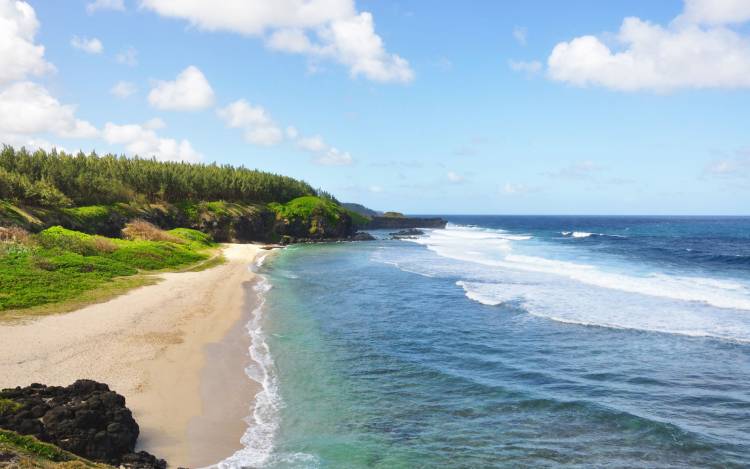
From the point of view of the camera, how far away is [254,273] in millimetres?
39781

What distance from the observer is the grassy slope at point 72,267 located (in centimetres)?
2209

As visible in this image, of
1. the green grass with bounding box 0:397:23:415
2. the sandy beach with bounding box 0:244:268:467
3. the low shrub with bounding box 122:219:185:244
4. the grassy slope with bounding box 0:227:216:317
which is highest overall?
the low shrub with bounding box 122:219:185:244

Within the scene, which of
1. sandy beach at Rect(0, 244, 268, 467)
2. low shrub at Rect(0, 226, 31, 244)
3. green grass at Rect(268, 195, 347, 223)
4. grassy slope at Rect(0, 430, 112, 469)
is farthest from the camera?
green grass at Rect(268, 195, 347, 223)

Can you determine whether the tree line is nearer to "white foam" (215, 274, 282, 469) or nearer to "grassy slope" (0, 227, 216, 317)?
"grassy slope" (0, 227, 216, 317)

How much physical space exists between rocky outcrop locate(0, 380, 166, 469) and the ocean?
89.1 inches

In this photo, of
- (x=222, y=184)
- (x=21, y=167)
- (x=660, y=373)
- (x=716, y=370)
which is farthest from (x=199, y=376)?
(x=222, y=184)

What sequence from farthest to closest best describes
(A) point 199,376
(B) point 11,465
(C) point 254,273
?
(C) point 254,273, (A) point 199,376, (B) point 11,465

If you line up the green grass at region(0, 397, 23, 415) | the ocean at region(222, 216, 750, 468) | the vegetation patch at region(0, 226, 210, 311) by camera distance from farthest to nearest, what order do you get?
the vegetation patch at region(0, 226, 210, 311)
the ocean at region(222, 216, 750, 468)
the green grass at region(0, 397, 23, 415)

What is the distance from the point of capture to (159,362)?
1592cm

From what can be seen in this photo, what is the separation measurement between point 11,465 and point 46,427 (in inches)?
106

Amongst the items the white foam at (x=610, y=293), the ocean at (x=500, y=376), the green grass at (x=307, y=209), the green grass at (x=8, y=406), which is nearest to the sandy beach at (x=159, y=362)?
the ocean at (x=500, y=376)

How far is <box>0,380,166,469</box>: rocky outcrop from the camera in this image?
372 inches

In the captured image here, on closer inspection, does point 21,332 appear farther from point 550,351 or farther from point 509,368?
point 550,351

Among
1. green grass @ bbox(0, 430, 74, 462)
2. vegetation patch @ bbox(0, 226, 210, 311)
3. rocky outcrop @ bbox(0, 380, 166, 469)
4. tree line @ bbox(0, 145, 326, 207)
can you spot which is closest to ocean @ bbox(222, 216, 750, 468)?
rocky outcrop @ bbox(0, 380, 166, 469)
